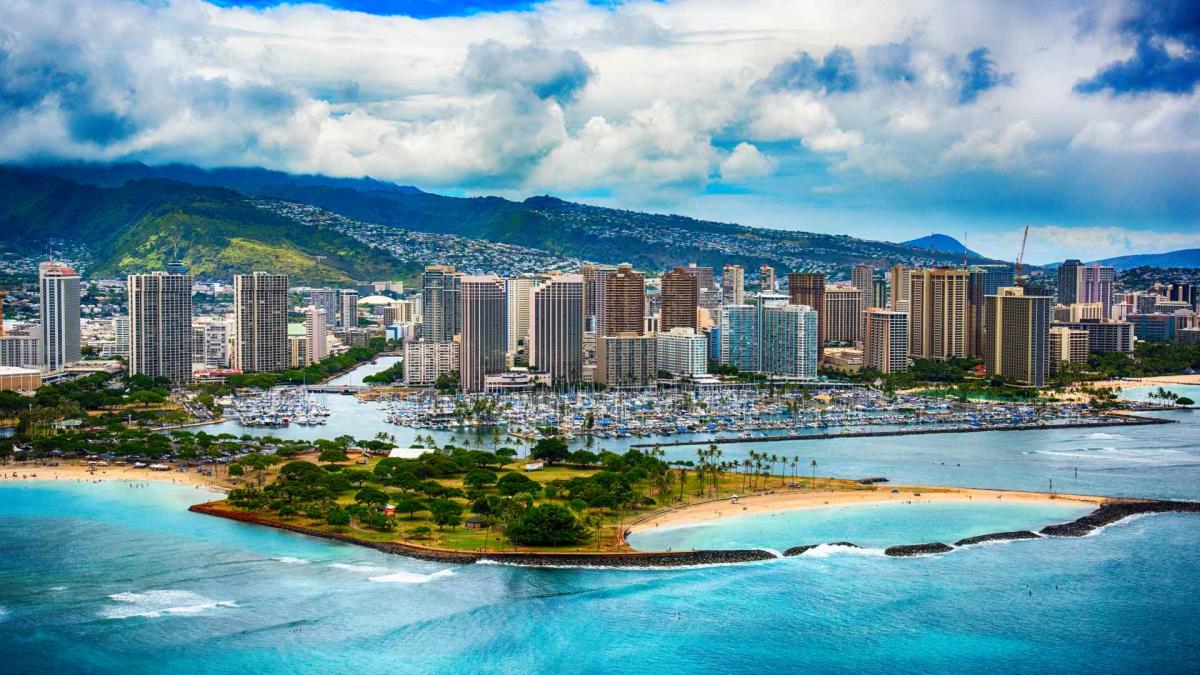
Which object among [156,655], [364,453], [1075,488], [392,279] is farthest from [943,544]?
[392,279]

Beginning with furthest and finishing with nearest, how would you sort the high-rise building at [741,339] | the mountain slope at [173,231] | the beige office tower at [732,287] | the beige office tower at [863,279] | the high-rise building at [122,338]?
the mountain slope at [173,231] < the beige office tower at [863,279] < the beige office tower at [732,287] < the high-rise building at [122,338] < the high-rise building at [741,339]

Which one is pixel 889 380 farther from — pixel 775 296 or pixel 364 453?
pixel 364 453

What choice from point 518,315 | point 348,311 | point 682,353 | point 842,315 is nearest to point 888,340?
point 682,353

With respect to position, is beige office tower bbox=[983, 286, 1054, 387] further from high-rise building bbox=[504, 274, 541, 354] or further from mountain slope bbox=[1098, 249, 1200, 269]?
mountain slope bbox=[1098, 249, 1200, 269]

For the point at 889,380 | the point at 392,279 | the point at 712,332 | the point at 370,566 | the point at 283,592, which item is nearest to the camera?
the point at 283,592

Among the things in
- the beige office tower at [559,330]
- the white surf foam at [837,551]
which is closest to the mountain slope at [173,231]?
the beige office tower at [559,330]

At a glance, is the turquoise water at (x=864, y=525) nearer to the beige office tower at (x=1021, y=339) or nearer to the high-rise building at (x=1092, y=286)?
the beige office tower at (x=1021, y=339)
